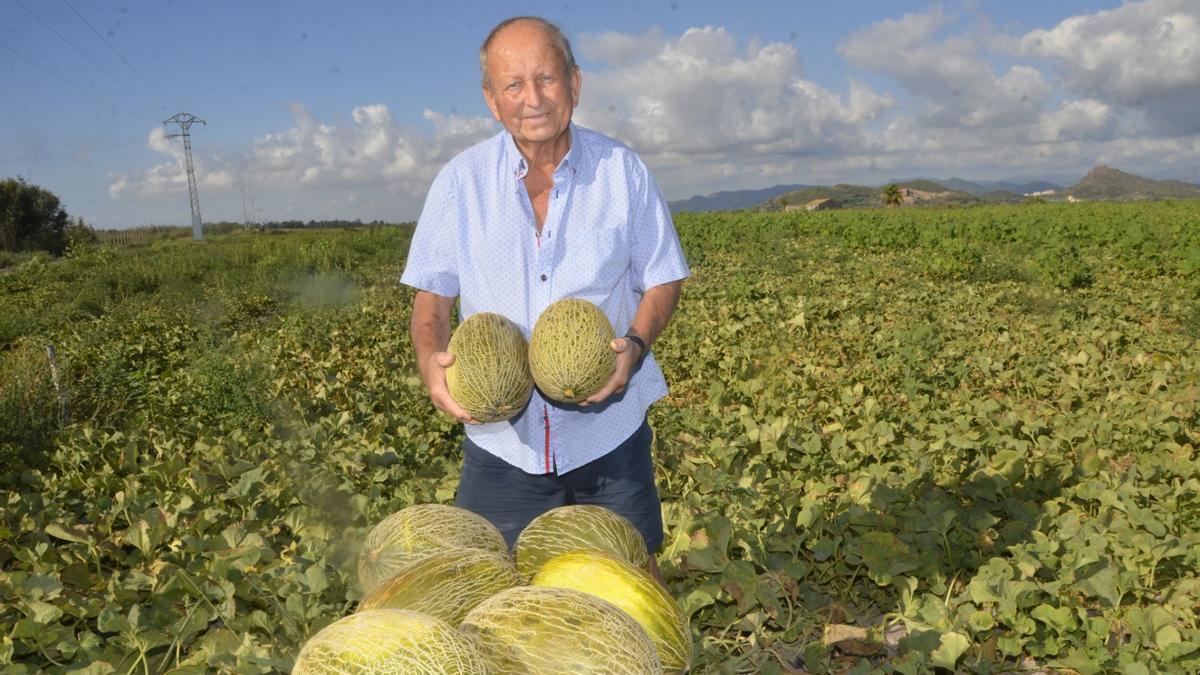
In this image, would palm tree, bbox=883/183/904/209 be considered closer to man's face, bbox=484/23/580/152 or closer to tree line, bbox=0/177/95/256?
tree line, bbox=0/177/95/256

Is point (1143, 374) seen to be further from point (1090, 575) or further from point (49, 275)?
point (49, 275)

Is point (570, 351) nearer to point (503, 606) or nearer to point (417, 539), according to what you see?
point (417, 539)

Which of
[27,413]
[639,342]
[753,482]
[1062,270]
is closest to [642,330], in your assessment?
[639,342]

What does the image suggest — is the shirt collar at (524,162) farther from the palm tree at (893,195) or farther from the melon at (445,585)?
the palm tree at (893,195)

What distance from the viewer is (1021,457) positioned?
4.86 m

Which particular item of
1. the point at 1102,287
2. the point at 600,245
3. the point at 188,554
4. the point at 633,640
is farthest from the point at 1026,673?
the point at 1102,287

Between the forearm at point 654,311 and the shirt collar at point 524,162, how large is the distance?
0.45 m

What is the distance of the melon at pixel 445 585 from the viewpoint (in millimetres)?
1417

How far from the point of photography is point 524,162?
8.70 feet

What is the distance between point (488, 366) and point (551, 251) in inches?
24.8

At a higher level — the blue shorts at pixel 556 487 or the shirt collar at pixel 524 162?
the shirt collar at pixel 524 162

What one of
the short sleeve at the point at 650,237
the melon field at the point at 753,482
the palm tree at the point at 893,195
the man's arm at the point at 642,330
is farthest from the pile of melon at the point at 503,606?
the palm tree at the point at 893,195

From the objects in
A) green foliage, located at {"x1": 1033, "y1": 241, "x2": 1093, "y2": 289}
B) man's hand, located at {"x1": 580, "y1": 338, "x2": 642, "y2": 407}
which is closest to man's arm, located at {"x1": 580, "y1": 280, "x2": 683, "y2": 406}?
man's hand, located at {"x1": 580, "y1": 338, "x2": 642, "y2": 407}

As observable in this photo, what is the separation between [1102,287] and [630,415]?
14.5 meters
